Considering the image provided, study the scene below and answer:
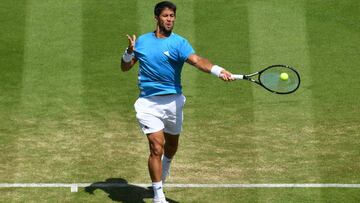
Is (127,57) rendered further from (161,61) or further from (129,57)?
(161,61)

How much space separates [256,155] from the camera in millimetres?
15398

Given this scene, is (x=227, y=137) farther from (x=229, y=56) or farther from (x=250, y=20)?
(x=250, y=20)

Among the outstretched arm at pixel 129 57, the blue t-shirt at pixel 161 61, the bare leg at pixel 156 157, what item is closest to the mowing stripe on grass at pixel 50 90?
the bare leg at pixel 156 157

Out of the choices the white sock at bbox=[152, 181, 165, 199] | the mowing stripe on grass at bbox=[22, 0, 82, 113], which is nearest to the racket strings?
the white sock at bbox=[152, 181, 165, 199]

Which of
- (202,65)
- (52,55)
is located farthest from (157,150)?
(52,55)

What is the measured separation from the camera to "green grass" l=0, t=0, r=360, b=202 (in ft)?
47.9

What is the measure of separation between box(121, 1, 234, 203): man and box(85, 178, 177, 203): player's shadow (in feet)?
1.98

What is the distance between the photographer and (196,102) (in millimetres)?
17516

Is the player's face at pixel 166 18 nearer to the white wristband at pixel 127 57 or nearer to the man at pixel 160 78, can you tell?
the man at pixel 160 78

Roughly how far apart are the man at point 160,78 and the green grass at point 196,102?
972mm

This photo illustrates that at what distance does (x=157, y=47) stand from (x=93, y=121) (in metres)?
3.75

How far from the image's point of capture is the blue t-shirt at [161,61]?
13.2 metres

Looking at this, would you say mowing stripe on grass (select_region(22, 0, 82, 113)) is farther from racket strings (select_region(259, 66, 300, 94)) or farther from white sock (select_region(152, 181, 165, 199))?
racket strings (select_region(259, 66, 300, 94))

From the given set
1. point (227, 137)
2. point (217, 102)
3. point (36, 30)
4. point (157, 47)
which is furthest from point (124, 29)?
point (157, 47)
